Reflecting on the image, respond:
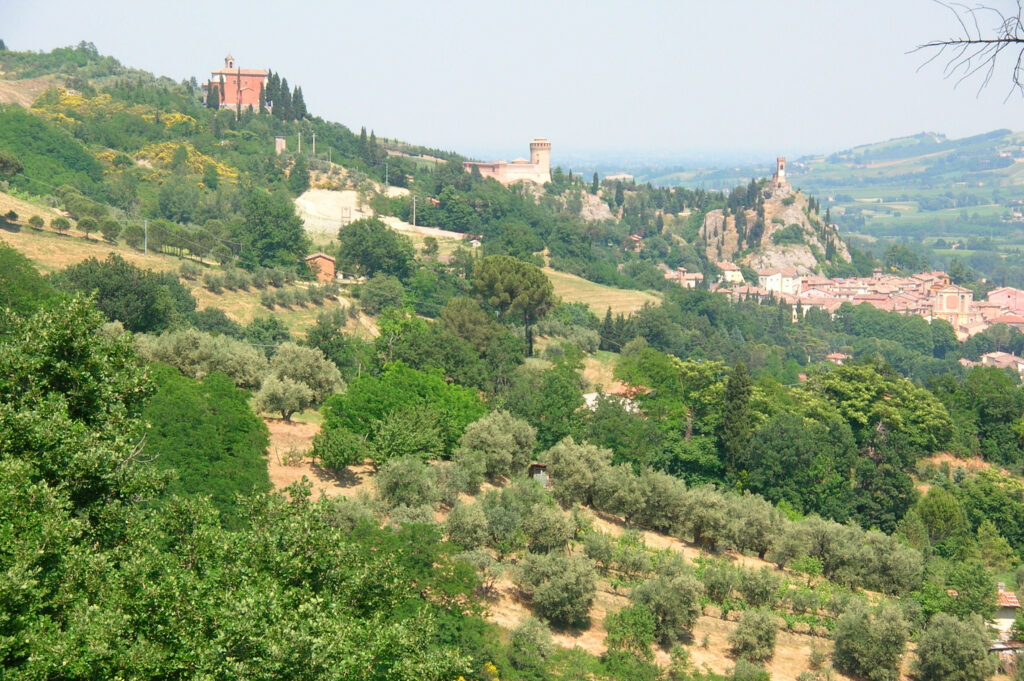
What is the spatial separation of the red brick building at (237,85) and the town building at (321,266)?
6050cm

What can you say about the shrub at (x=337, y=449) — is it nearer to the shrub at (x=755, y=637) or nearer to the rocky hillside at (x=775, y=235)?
the shrub at (x=755, y=637)

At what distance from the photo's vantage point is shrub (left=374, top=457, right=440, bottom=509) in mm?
27656

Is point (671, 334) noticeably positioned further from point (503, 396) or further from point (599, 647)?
point (599, 647)

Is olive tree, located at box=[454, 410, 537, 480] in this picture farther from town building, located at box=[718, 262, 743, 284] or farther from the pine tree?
town building, located at box=[718, 262, 743, 284]

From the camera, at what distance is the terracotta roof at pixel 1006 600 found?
28691mm

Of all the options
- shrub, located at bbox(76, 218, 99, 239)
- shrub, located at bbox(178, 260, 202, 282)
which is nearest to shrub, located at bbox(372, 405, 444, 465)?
shrub, located at bbox(178, 260, 202, 282)

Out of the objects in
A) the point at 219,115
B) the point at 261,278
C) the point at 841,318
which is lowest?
the point at 841,318

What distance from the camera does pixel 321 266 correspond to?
68312 mm

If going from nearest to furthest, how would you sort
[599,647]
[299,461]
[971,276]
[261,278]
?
[599,647]
[299,461]
[261,278]
[971,276]

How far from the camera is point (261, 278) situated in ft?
201

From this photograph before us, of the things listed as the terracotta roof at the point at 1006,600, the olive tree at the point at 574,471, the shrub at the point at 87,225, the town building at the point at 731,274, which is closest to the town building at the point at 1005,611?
the terracotta roof at the point at 1006,600

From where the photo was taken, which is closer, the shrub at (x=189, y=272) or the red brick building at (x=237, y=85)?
the shrub at (x=189, y=272)

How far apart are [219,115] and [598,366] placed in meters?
69.8

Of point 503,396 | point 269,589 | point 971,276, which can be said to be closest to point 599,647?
point 269,589
